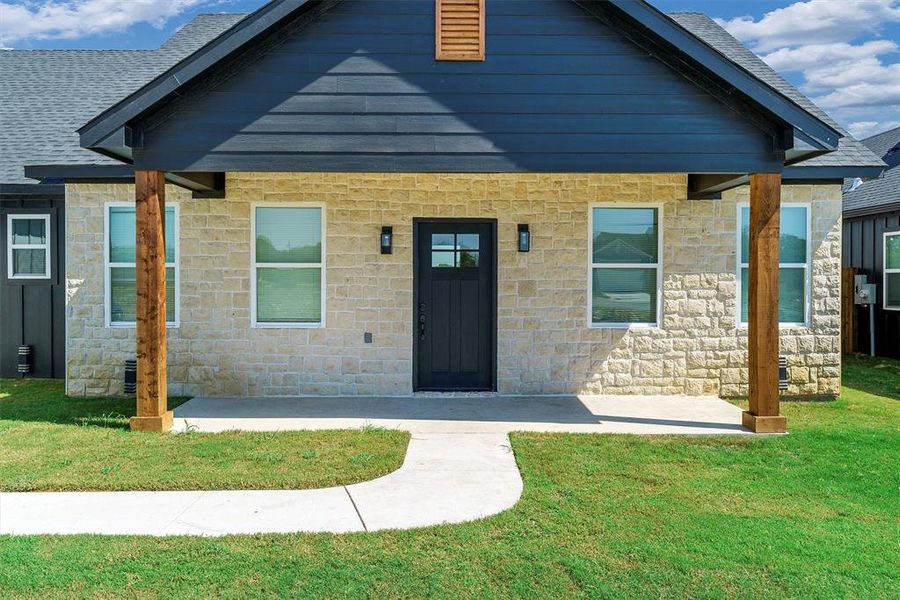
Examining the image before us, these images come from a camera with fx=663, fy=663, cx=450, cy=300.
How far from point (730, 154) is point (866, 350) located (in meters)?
9.73

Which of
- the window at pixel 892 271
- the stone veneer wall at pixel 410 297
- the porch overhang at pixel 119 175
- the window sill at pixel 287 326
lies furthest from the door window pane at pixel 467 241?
the window at pixel 892 271

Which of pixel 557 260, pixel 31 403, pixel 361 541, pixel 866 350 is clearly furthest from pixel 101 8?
pixel 866 350

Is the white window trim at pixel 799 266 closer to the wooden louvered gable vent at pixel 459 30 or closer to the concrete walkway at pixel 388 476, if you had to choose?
the concrete walkway at pixel 388 476

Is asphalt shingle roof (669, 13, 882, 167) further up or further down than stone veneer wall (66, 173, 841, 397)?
further up

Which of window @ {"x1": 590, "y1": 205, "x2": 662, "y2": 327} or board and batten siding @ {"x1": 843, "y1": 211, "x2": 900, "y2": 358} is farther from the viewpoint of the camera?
board and batten siding @ {"x1": 843, "y1": 211, "x2": 900, "y2": 358}

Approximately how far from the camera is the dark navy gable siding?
652 centimetres

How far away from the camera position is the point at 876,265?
13.8 metres

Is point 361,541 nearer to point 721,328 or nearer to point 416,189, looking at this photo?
point 416,189

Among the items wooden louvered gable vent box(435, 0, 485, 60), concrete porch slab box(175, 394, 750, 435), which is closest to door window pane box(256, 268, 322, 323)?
concrete porch slab box(175, 394, 750, 435)

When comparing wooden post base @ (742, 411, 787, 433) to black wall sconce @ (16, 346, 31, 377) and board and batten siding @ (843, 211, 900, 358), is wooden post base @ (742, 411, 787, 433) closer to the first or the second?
board and batten siding @ (843, 211, 900, 358)

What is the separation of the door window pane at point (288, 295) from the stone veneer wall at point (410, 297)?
194 mm

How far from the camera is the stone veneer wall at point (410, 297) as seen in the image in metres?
8.47

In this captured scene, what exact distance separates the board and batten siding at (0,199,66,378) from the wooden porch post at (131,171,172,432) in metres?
4.05

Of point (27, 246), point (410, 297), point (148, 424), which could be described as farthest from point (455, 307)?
point (27, 246)
